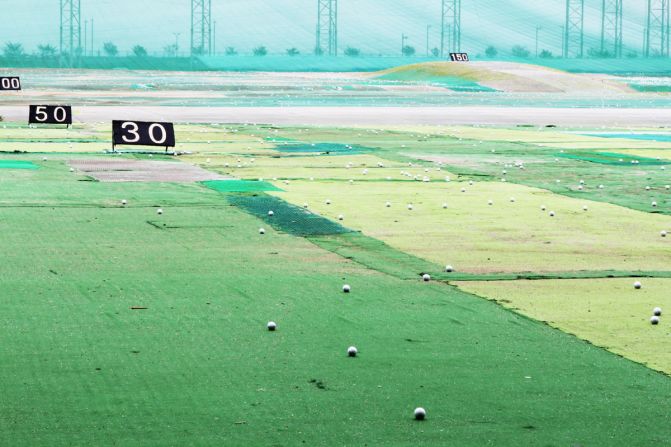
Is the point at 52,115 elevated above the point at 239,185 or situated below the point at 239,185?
above

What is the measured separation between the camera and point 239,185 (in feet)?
80.0

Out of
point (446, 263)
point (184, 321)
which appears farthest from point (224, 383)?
point (446, 263)

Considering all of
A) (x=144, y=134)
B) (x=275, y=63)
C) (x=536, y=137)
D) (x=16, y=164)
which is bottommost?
(x=16, y=164)

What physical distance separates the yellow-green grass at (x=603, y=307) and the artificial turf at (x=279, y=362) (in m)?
0.27

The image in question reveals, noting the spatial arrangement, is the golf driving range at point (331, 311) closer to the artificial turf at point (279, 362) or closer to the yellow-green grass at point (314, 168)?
the artificial turf at point (279, 362)

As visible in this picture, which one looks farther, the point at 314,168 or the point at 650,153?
the point at 650,153

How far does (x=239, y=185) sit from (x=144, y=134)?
8.50m

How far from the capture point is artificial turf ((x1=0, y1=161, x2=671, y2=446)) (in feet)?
27.0

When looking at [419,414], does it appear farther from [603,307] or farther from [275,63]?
[275,63]

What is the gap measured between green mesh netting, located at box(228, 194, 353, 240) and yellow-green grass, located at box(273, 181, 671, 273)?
0.34m

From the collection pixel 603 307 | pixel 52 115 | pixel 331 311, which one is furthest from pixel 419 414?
pixel 52 115

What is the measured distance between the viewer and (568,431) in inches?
323

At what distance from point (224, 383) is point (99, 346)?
1.60m

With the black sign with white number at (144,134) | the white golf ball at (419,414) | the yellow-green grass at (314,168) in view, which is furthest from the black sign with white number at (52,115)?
the white golf ball at (419,414)
